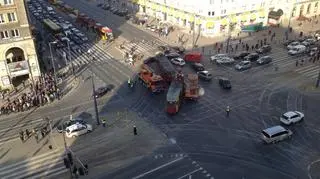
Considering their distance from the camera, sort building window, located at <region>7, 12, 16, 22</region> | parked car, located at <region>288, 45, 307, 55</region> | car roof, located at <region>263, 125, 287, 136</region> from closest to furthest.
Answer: car roof, located at <region>263, 125, 287, 136</region>, building window, located at <region>7, 12, 16, 22</region>, parked car, located at <region>288, 45, 307, 55</region>

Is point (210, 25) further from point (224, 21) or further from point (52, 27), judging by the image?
point (52, 27)

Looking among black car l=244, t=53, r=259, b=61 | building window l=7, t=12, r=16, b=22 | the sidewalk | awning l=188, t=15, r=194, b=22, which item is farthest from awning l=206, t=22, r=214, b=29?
building window l=7, t=12, r=16, b=22

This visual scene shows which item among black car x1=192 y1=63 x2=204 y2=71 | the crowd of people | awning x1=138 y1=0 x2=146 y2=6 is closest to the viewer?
the crowd of people

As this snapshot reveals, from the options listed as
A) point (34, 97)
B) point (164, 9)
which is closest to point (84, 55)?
point (34, 97)

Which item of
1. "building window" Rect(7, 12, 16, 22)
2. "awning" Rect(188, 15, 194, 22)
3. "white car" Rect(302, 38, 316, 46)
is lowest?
"white car" Rect(302, 38, 316, 46)

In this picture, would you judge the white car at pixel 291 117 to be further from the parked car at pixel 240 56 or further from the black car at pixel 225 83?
the parked car at pixel 240 56

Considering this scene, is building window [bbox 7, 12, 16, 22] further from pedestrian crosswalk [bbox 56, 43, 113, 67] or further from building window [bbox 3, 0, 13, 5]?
pedestrian crosswalk [bbox 56, 43, 113, 67]

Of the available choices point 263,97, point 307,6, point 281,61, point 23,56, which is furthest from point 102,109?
point 307,6

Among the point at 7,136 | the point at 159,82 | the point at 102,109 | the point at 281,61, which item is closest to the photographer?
the point at 7,136

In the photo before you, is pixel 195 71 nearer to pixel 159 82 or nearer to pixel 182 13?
pixel 159 82
